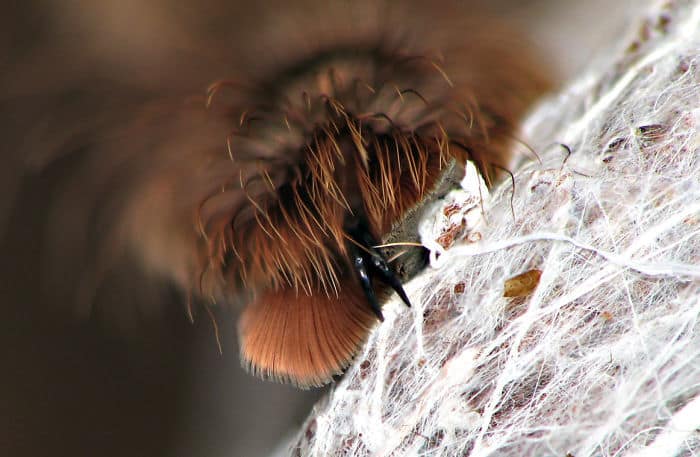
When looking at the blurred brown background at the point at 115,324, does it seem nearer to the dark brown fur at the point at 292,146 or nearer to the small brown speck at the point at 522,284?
the dark brown fur at the point at 292,146

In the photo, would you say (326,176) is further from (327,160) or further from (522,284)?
(522,284)

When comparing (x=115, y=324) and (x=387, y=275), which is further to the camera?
(x=115, y=324)

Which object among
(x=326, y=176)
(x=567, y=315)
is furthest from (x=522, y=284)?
(x=326, y=176)

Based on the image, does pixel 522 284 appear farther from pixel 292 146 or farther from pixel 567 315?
pixel 292 146

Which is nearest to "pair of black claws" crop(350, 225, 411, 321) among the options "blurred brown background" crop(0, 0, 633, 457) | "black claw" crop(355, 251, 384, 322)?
"black claw" crop(355, 251, 384, 322)

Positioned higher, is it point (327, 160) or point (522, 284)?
point (327, 160)

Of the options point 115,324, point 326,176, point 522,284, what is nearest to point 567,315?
point 522,284

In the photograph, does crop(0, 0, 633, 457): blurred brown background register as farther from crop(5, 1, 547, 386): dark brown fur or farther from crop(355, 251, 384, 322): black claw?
crop(355, 251, 384, 322): black claw
